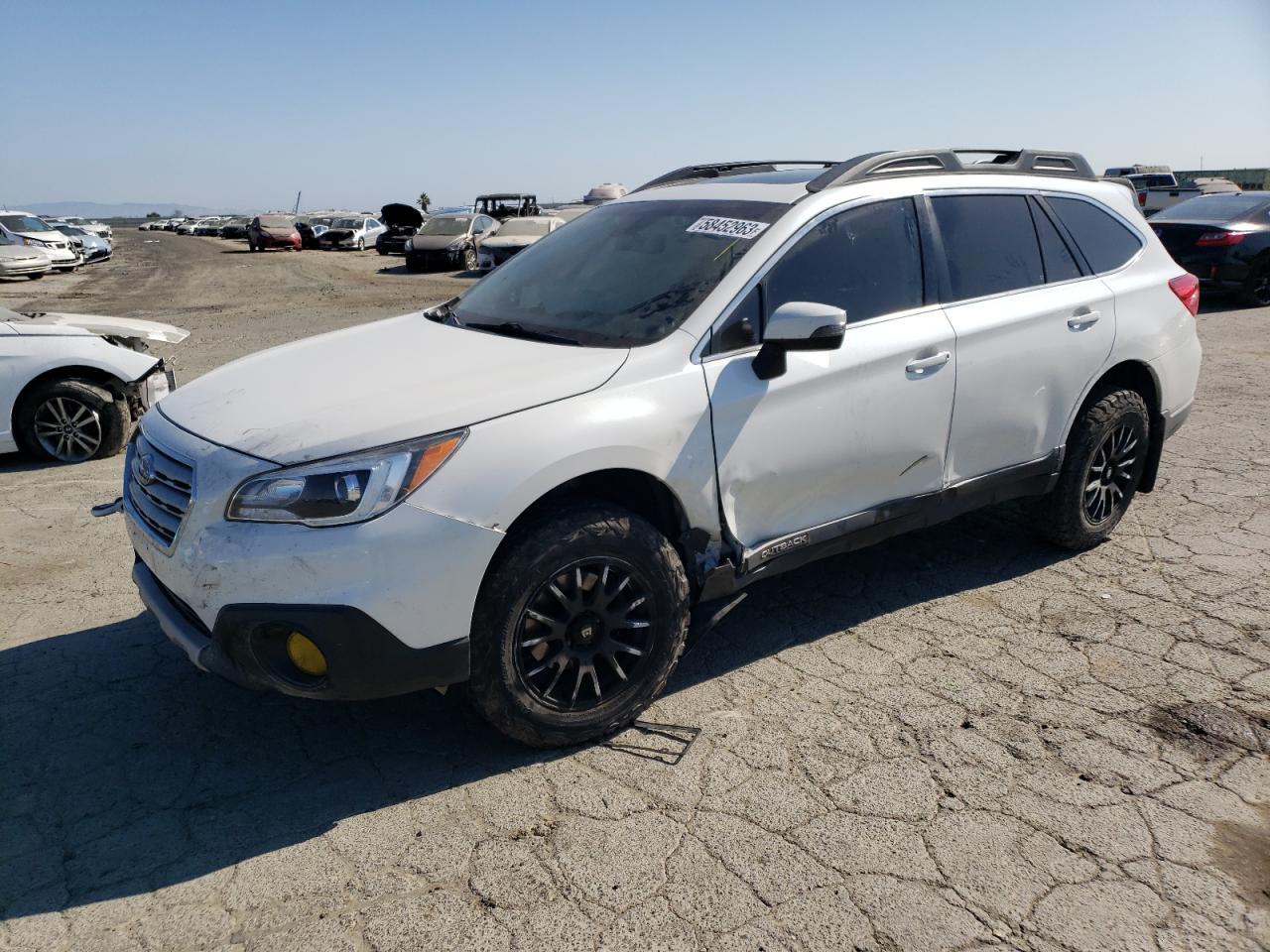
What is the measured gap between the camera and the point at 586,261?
4090 millimetres

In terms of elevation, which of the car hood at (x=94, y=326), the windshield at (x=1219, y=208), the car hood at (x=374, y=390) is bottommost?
the car hood at (x=94, y=326)

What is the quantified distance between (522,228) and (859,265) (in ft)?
63.9

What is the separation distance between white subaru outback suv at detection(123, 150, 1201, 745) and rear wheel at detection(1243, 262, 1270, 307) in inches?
406

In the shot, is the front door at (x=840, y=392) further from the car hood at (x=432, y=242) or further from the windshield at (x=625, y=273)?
the car hood at (x=432, y=242)

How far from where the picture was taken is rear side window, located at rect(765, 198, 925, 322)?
11.9 feet

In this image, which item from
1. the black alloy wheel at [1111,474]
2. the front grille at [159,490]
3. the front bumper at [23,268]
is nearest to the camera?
the front grille at [159,490]

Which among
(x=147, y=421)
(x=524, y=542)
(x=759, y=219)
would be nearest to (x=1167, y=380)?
(x=759, y=219)

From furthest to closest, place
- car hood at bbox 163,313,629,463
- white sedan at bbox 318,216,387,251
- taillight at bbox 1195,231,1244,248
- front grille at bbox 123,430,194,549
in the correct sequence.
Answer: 1. white sedan at bbox 318,216,387,251
2. taillight at bbox 1195,231,1244,248
3. front grille at bbox 123,430,194,549
4. car hood at bbox 163,313,629,463

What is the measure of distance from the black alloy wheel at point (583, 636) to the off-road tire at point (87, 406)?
508 cm

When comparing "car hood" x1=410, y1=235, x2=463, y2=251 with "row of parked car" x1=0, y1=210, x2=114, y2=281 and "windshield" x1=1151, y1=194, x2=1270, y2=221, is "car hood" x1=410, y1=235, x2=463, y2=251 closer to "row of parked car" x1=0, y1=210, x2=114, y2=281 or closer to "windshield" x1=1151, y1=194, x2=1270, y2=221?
"row of parked car" x1=0, y1=210, x2=114, y2=281

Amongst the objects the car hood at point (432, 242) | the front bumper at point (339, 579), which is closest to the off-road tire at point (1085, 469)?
the front bumper at point (339, 579)

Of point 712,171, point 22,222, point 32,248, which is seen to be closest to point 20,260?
point 32,248

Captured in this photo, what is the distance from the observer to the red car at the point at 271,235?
1599 inches

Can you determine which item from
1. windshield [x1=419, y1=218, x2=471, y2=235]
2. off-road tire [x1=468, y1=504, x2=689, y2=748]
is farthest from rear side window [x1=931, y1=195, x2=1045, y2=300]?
windshield [x1=419, y1=218, x2=471, y2=235]
